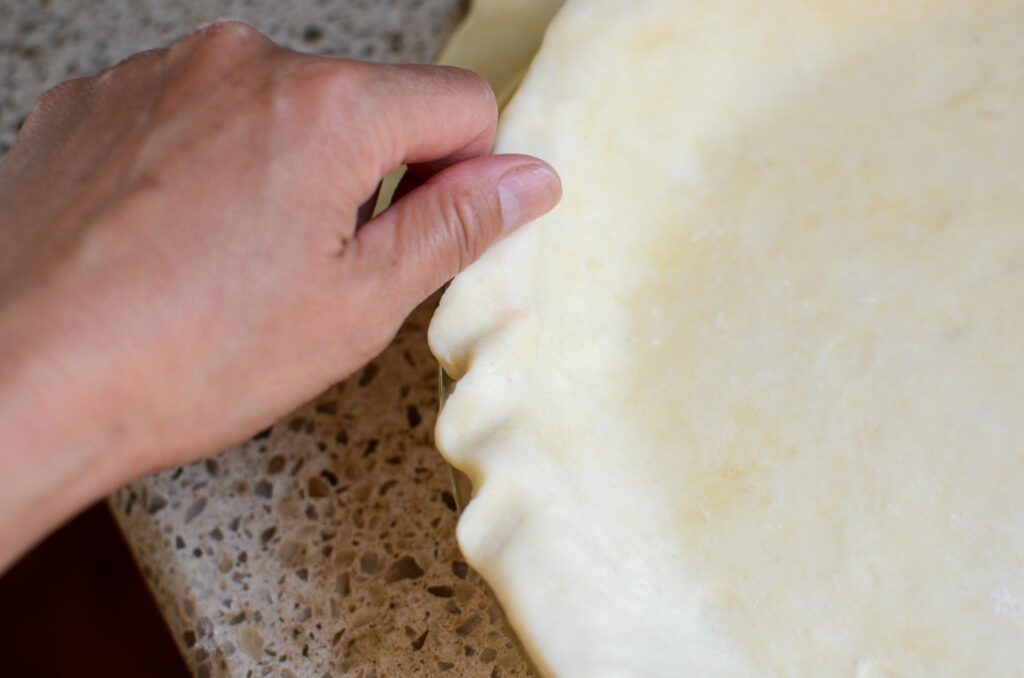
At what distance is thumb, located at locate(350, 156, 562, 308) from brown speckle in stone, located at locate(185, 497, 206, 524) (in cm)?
31

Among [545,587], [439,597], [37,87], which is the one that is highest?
[37,87]

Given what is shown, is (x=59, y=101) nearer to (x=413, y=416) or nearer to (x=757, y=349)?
(x=413, y=416)

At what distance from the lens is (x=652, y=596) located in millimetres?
562

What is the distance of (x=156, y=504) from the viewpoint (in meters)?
0.79

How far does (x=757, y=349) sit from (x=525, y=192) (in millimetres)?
197

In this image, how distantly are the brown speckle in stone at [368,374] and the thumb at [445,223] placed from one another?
0.24m

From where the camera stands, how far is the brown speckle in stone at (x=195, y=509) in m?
0.78

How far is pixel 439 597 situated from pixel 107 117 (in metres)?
0.41

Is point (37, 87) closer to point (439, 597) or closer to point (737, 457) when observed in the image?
point (439, 597)

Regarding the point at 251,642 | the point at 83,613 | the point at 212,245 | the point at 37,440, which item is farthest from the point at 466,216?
the point at 83,613

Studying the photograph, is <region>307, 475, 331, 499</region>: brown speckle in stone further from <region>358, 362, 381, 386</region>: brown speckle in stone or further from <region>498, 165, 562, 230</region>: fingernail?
<region>498, 165, 562, 230</region>: fingernail

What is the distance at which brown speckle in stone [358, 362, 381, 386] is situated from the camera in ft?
2.70

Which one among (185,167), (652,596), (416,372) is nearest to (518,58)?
(416,372)

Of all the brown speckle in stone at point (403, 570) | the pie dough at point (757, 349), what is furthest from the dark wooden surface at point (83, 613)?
the pie dough at point (757, 349)
